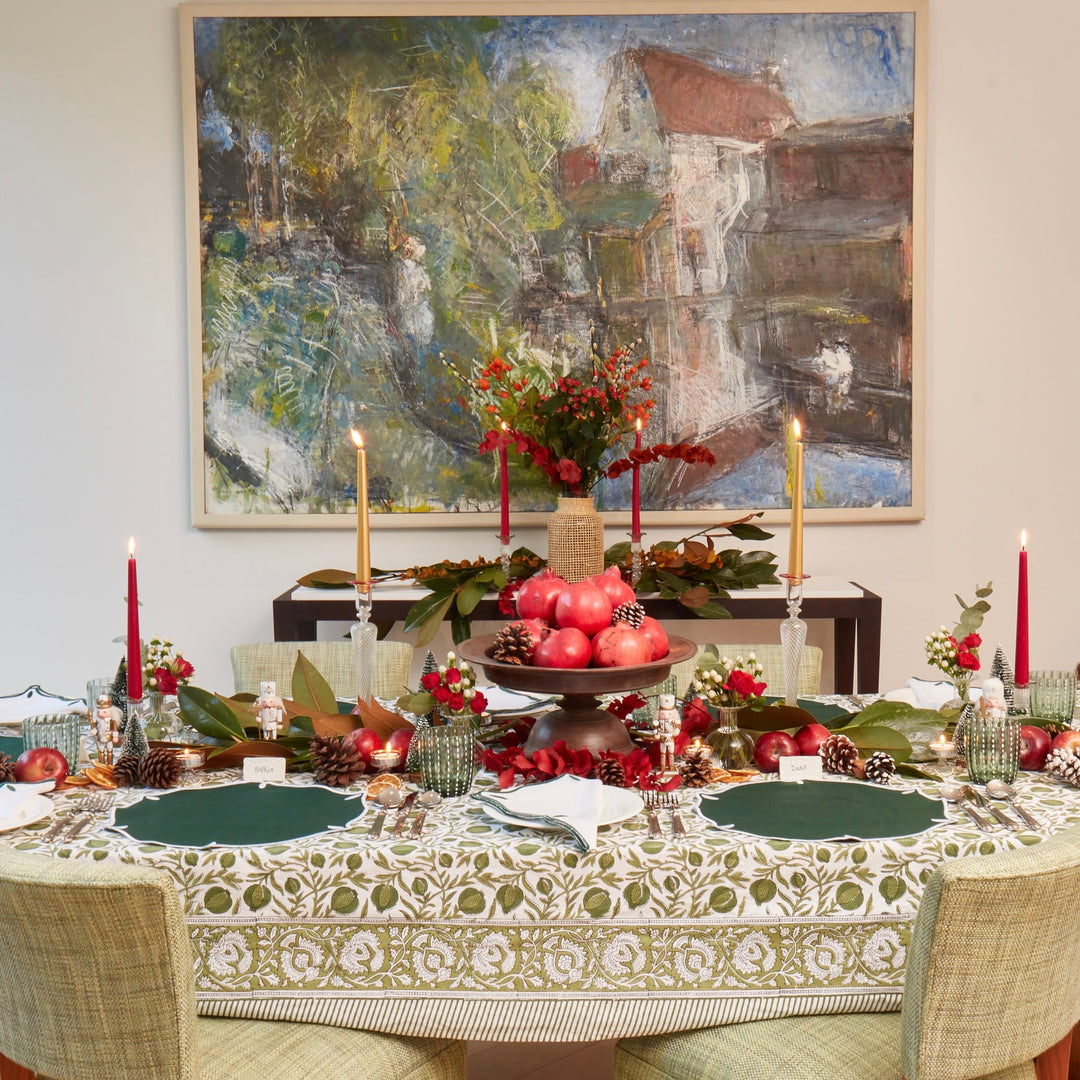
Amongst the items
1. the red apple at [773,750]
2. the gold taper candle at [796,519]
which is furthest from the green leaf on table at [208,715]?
the gold taper candle at [796,519]

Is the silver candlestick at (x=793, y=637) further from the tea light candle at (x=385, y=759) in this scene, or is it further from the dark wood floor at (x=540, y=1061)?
the dark wood floor at (x=540, y=1061)

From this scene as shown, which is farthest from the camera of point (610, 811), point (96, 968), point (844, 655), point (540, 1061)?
point (844, 655)

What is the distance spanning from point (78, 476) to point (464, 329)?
1.29 m

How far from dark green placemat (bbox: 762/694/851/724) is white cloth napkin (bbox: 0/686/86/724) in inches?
50.3

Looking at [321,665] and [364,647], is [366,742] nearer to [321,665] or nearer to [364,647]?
[364,647]

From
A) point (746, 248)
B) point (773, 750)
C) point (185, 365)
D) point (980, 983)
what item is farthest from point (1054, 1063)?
point (185, 365)

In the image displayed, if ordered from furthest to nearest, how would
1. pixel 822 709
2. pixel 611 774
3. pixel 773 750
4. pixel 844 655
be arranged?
pixel 844 655 → pixel 822 709 → pixel 773 750 → pixel 611 774

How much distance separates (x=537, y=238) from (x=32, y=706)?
2038 millimetres

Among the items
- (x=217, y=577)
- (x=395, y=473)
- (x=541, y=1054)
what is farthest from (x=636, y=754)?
(x=217, y=577)

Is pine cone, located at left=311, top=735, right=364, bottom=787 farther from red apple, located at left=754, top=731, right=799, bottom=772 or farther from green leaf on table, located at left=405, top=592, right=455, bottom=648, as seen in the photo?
green leaf on table, located at left=405, top=592, right=455, bottom=648

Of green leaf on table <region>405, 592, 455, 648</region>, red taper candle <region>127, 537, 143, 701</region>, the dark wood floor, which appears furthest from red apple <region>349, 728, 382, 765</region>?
green leaf on table <region>405, 592, 455, 648</region>

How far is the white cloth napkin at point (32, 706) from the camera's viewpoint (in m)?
2.07

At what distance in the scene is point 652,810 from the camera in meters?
1.49

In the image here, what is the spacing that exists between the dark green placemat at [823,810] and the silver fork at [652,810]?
0.06m
